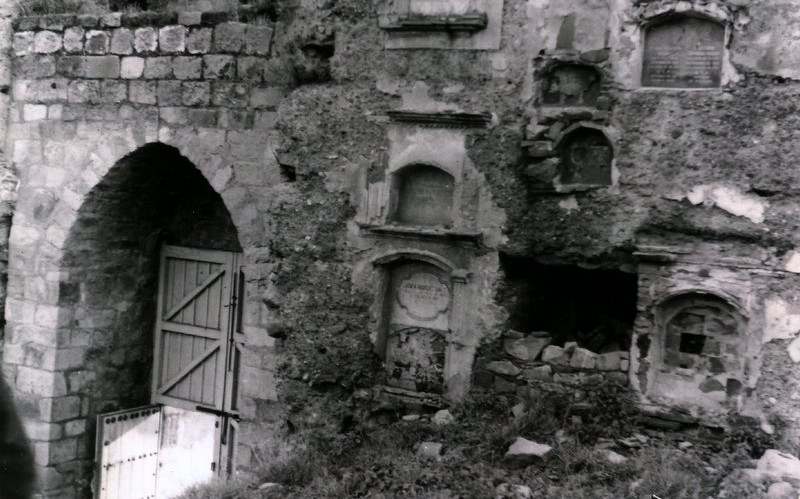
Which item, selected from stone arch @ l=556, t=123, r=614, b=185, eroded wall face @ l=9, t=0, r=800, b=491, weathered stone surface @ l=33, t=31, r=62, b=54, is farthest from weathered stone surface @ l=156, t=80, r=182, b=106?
stone arch @ l=556, t=123, r=614, b=185

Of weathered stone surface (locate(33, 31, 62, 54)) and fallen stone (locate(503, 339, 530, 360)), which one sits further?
weathered stone surface (locate(33, 31, 62, 54))

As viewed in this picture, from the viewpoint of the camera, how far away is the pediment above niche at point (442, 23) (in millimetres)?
5398

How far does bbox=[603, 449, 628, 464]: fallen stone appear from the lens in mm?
4625

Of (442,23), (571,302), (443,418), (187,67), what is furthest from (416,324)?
(187,67)

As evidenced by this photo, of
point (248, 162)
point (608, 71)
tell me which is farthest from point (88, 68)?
point (608, 71)

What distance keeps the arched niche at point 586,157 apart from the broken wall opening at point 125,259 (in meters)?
3.71

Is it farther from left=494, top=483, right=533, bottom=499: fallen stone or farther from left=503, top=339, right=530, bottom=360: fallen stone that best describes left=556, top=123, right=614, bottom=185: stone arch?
left=494, top=483, right=533, bottom=499: fallen stone

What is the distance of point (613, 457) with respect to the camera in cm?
468

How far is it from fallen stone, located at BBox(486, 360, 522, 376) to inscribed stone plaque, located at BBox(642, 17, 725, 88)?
1.87m

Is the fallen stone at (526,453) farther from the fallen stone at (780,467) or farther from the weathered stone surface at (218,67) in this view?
the weathered stone surface at (218,67)

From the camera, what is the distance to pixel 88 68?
759 centimetres

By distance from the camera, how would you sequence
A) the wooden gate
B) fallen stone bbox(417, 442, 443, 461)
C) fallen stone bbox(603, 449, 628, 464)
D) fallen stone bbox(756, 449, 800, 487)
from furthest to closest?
the wooden gate < fallen stone bbox(417, 442, 443, 461) < fallen stone bbox(603, 449, 628, 464) < fallen stone bbox(756, 449, 800, 487)

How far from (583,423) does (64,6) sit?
234 inches

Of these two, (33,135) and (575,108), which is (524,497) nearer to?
(575,108)
